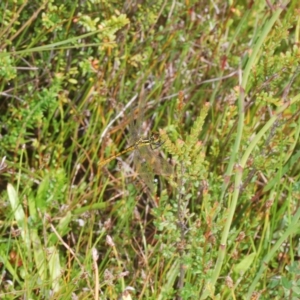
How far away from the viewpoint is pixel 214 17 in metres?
2.69

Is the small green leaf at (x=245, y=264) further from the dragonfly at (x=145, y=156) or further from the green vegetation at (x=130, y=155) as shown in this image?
the dragonfly at (x=145, y=156)

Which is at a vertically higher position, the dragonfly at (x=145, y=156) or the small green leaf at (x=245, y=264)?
the dragonfly at (x=145, y=156)

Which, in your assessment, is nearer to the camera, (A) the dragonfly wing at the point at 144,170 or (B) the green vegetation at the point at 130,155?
(B) the green vegetation at the point at 130,155

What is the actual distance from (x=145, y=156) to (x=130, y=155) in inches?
11.2

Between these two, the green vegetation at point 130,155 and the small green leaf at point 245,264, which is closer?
the green vegetation at point 130,155

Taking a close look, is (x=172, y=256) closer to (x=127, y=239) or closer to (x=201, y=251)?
(x=201, y=251)

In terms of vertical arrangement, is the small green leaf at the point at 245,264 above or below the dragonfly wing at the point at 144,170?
below

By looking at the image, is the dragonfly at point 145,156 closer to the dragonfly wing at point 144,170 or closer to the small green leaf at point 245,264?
the dragonfly wing at point 144,170

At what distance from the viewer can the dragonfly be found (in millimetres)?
2025

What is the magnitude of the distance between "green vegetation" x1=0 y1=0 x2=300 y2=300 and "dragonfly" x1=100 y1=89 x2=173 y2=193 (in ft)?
0.10

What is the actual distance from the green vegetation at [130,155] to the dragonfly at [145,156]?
29 mm

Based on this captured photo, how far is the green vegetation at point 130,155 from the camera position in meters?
1.86

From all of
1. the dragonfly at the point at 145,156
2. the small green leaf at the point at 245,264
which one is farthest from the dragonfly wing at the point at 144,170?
the small green leaf at the point at 245,264

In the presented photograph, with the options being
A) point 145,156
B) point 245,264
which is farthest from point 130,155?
point 245,264
